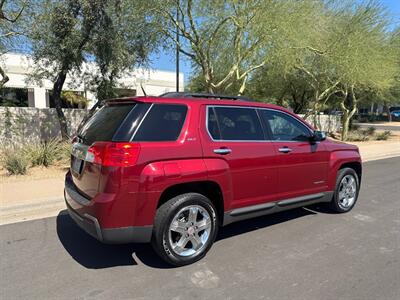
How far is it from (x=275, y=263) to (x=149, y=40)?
9802 mm

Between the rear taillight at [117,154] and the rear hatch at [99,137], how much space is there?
17 mm

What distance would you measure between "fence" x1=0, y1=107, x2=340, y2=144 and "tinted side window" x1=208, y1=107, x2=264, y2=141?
9.90 meters

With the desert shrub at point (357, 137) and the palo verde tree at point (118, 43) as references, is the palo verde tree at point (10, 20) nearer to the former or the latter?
the palo verde tree at point (118, 43)

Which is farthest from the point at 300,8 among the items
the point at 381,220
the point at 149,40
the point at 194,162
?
the point at 194,162

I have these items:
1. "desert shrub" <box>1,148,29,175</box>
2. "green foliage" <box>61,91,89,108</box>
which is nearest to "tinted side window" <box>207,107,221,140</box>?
"desert shrub" <box>1,148,29,175</box>

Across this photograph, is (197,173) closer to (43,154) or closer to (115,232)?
(115,232)

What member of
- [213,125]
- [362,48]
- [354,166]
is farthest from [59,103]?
[362,48]

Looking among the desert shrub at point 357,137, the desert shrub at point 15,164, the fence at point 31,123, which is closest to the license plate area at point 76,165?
the desert shrub at point 15,164

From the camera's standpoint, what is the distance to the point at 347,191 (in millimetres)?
6203

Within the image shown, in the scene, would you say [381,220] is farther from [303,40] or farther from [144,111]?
[303,40]

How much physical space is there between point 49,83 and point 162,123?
25.3m

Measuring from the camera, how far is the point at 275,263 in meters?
4.15

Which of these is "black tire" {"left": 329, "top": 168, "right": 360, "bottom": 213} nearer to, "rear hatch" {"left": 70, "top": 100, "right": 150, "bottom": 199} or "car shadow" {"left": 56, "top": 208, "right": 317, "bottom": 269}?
"car shadow" {"left": 56, "top": 208, "right": 317, "bottom": 269}

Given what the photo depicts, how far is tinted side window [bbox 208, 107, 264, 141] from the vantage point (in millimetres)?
4453
